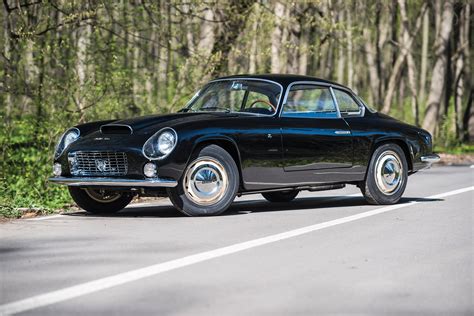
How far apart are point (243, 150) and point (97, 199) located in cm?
176

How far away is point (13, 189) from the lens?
13.1 meters

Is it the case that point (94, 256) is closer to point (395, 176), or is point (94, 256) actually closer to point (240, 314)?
point (240, 314)

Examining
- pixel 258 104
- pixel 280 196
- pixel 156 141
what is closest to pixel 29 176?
pixel 280 196

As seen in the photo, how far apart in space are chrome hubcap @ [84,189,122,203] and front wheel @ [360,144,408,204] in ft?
Result: 9.68

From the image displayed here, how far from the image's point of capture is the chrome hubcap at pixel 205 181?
1016cm

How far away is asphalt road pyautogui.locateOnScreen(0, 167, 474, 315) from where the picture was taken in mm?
5676

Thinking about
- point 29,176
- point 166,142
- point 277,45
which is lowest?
point 29,176

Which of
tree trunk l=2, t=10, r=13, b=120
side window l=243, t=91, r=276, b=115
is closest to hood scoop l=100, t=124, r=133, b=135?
side window l=243, t=91, r=276, b=115

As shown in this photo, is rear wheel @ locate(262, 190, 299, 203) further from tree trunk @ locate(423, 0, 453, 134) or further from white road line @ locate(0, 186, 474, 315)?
tree trunk @ locate(423, 0, 453, 134)

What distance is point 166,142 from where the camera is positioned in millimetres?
10008

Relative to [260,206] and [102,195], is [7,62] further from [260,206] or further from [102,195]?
[260,206]

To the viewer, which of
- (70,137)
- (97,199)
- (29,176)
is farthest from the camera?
(29,176)

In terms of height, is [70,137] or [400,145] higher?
[70,137]

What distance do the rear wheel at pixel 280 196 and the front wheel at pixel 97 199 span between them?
2.07 meters
